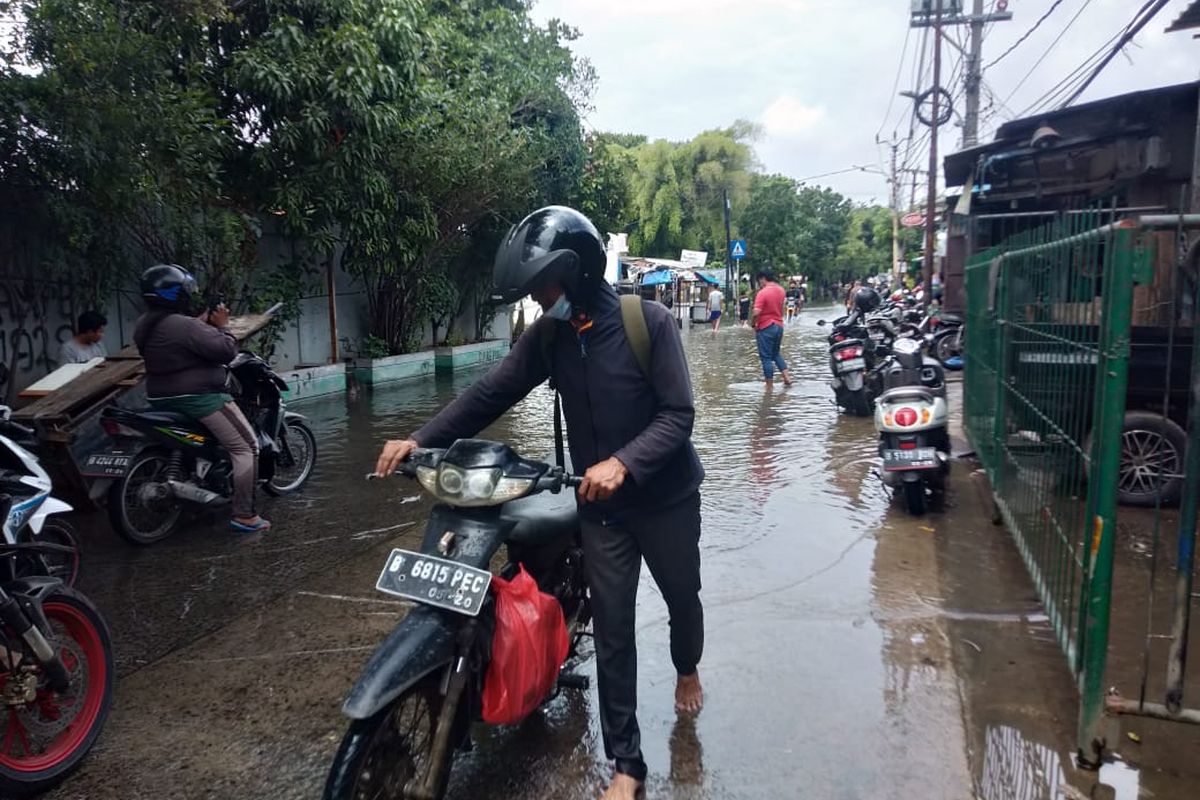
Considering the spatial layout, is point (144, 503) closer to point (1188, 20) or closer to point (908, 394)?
point (908, 394)

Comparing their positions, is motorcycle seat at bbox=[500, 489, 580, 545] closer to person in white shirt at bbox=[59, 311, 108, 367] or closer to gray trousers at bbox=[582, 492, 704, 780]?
gray trousers at bbox=[582, 492, 704, 780]

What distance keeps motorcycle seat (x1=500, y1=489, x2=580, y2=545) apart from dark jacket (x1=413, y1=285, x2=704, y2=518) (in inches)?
7.2

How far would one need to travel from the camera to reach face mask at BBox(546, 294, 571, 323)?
8.34ft

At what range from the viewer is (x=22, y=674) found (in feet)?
8.75

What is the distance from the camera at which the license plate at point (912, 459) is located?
5.43 metres

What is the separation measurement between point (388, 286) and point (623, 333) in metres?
12.2

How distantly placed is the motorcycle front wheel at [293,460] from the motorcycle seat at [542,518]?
3.88 metres

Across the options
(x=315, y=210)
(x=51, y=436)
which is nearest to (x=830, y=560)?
(x=51, y=436)

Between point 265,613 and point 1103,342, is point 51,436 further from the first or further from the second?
point 1103,342

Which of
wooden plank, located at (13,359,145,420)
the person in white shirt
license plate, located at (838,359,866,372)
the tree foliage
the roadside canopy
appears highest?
the tree foliage

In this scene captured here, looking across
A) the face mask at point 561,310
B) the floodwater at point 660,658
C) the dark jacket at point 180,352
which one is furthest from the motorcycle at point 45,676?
the dark jacket at point 180,352

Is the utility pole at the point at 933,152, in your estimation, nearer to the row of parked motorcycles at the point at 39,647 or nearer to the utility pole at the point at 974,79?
the utility pole at the point at 974,79

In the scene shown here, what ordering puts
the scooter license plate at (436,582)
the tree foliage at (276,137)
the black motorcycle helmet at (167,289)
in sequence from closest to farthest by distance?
the scooter license plate at (436,582) < the black motorcycle helmet at (167,289) < the tree foliage at (276,137)

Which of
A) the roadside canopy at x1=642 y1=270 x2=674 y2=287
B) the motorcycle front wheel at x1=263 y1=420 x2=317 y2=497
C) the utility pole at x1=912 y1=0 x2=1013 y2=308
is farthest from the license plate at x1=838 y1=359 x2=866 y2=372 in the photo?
the roadside canopy at x1=642 y1=270 x2=674 y2=287
